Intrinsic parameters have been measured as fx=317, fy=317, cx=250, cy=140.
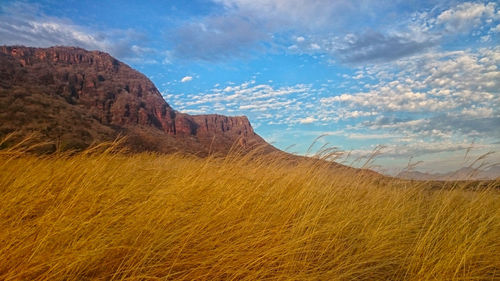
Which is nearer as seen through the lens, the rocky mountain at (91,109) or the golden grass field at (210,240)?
the golden grass field at (210,240)

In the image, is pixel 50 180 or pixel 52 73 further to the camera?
pixel 52 73

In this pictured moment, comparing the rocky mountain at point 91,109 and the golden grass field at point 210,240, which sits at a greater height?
the rocky mountain at point 91,109

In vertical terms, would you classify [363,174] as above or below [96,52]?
below

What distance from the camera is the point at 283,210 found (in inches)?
118

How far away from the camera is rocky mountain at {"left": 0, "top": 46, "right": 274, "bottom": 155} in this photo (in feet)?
105

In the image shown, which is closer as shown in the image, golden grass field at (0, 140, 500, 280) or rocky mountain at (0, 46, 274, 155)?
golden grass field at (0, 140, 500, 280)

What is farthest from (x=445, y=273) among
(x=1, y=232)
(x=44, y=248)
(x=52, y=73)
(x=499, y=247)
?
(x=52, y=73)

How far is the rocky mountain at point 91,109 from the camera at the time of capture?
105 ft

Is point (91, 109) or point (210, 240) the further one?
point (91, 109)

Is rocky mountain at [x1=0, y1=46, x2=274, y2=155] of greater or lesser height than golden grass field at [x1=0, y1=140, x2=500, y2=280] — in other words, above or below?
above

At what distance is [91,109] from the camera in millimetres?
73062

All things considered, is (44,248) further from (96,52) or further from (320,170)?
(96,52)

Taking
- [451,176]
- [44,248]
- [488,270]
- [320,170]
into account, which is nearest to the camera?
[44,248]

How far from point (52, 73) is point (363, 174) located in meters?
92.8
